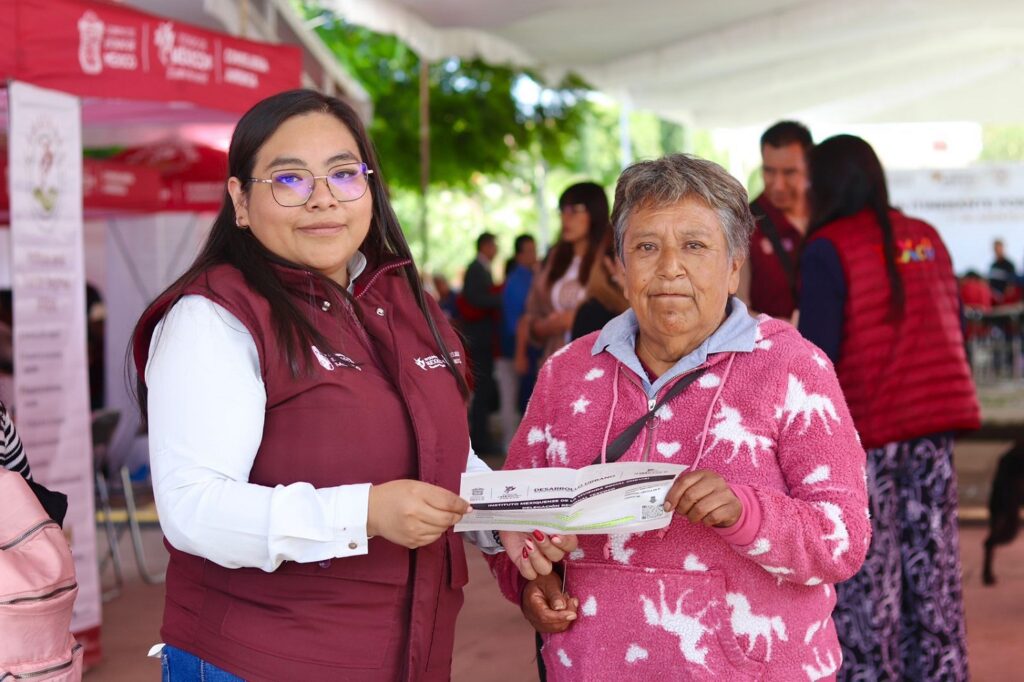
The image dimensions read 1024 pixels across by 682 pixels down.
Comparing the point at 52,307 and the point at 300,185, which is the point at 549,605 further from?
the point at 52,307

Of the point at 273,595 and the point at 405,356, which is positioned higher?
the point at 405,356

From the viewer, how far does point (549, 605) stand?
2.41 meters

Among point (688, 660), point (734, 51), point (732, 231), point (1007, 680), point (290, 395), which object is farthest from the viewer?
point (734, 51)

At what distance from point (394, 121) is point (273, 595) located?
19.9m

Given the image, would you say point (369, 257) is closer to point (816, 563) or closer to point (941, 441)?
point (816, 563)

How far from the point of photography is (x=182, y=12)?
902cm

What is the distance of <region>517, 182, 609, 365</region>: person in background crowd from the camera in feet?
19.9

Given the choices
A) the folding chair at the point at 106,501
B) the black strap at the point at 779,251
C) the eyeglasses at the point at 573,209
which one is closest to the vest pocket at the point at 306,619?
the black strap at the point at 779,251

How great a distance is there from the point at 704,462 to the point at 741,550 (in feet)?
0.62

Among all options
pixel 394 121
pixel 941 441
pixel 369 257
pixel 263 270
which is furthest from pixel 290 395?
pixel 394 121

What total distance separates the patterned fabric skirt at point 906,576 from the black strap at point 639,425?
2.17 m

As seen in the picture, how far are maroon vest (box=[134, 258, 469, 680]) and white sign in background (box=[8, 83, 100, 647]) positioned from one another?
135 inches

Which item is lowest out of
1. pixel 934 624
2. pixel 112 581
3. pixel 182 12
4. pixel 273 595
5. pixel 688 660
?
pixel 112 581

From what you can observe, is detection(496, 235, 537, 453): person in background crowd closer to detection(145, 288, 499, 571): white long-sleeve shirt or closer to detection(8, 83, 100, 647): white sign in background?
detection(8, 83, 100, 647): white sign in background
